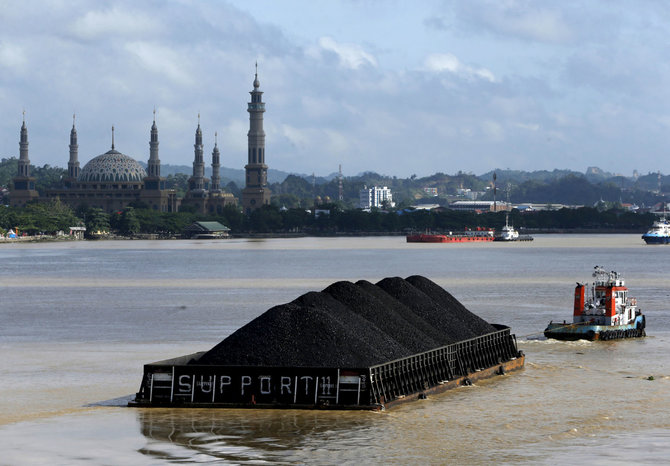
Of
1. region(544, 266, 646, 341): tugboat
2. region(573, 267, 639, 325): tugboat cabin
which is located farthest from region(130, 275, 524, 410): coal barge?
region(573, 267, 639, 325): tugboat cabin

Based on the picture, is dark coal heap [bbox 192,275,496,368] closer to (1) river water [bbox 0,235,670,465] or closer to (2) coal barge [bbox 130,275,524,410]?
(2) coal barge [bbox 130,275,524,410]

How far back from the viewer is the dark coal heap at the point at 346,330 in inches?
1651

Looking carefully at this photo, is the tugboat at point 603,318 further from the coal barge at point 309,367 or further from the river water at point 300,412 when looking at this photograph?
the coal barge at point 309,367

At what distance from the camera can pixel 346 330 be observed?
4362 centimetres

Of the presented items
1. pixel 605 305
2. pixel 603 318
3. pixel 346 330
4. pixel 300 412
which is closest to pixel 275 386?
pixel 300 412

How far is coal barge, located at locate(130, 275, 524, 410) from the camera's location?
41312 mm

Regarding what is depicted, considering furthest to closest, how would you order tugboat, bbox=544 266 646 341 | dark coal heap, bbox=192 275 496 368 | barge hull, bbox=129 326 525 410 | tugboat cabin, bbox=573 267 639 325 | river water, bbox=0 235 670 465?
tugboat cabin, bbox=573 267 639 325 → tugboat, bbox=544 266 646 341 → dark coal heap, bbox=192 275 496 368 → barge hull, bbox=129 326 525 410 → river water, bbox=0 235 670 465

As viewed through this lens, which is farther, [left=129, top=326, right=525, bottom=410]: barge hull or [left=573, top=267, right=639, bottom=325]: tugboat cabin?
[left=573, top=267, right=639, bottom=325]: tugboat cabin

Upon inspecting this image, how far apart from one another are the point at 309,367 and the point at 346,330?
2.88m

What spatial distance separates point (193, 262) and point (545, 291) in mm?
96348

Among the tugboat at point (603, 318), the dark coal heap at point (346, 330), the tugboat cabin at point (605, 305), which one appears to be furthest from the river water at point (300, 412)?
the tugboat cabin at point (605, 305)

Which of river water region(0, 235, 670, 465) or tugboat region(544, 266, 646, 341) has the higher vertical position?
tugboat region(544, 266, 646, 341)

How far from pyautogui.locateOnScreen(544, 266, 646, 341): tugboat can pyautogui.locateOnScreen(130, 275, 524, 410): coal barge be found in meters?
20.0

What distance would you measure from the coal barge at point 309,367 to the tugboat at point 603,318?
2002 centimetres
